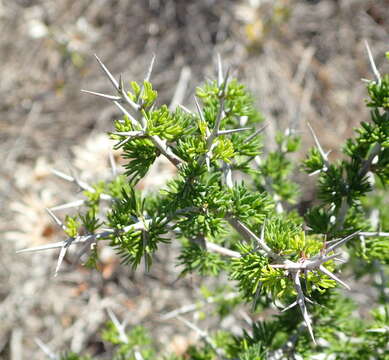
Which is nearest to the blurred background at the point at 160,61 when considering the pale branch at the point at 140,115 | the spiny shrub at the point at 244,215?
the spiny shrub at the point at 244,215

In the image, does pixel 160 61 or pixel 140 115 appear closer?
pixel 140 115

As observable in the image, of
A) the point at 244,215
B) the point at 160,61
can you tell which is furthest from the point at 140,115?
the point at 160,61

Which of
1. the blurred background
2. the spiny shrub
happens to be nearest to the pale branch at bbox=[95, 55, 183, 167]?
the spiny shrub

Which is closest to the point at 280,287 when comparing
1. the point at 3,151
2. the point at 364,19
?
the point at 3,151

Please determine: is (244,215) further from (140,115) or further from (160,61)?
(160,61)

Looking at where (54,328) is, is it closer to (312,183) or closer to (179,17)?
(312,183)

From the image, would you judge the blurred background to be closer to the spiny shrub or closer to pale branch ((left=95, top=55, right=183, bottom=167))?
the spiny shrub

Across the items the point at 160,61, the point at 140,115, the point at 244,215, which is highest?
the point at 140,115

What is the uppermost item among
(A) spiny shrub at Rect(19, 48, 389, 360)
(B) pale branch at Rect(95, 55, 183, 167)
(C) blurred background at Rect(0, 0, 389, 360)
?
(B) pale branch at Rect(95, 55, 183, 167)
